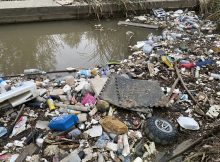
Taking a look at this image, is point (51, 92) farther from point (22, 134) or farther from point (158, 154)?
point (158, 154)

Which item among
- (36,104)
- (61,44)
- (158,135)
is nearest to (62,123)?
(36,104)

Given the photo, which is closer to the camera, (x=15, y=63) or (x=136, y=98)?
(x=136, y=98)

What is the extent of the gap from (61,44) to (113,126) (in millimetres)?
2993

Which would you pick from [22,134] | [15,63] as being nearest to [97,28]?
[15,63]

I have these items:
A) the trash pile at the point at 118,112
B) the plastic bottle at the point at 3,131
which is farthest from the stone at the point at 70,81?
the plastic bottle at the point at 3,131

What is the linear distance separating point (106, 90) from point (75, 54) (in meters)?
1.81

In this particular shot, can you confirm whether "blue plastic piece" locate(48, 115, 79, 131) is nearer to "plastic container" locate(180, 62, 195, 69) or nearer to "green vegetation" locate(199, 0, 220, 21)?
"plastic container" locate(180, 62, 195, 69)

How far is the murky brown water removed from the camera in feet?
18.8

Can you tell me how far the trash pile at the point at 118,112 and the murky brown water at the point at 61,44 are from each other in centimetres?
58

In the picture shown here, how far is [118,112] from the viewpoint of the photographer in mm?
4191

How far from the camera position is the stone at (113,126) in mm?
3826

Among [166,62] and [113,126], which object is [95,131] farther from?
[166,62]

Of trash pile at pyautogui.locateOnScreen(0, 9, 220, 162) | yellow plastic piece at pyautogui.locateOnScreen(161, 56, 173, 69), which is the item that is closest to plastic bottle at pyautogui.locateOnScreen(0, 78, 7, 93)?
trash pile at pyautogui.locateOnScreen(0, 9, 220, 162)

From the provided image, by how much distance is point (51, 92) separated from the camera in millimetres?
4496
